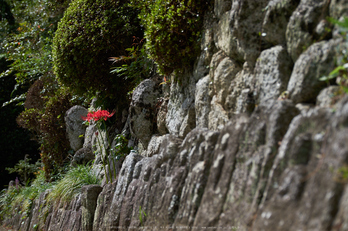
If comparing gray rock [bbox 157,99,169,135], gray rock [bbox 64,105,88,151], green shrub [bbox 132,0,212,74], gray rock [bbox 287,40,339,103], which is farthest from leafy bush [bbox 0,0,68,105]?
gray rock [bbox 287,40,339,103]

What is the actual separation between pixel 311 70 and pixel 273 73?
391 millimetres

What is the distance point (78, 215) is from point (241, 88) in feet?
10.5

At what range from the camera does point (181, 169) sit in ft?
9.39

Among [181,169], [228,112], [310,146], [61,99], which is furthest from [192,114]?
[61,99]

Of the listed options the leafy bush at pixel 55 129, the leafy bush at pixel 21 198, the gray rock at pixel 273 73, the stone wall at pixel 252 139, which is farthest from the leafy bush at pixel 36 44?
the gray rock at pixel 273 73

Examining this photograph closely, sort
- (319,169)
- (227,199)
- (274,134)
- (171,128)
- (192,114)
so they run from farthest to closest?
(171,128), (192,114), (227,199), (274,134), (319,169)

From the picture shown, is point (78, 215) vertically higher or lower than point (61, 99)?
lower

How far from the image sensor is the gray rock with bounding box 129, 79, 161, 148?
15.5 ft

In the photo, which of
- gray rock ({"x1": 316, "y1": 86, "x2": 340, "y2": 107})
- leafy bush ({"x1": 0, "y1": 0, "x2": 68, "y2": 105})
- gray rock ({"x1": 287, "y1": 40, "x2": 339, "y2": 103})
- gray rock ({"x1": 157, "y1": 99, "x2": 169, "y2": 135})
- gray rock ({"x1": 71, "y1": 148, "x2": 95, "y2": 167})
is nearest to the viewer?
gray rock ({"x1": 316, "y1": 86, "x2": 340, "y2": 107})

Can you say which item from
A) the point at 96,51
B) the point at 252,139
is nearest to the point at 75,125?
the point at 96,51

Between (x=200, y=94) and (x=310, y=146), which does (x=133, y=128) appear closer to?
(x=200, y=94)

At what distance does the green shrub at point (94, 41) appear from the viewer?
5477 mm

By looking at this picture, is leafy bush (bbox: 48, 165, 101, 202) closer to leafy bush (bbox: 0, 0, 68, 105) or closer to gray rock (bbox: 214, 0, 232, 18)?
gray rock (bbox: 214, 0, 232, 18)

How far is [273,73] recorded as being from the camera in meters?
2.45
